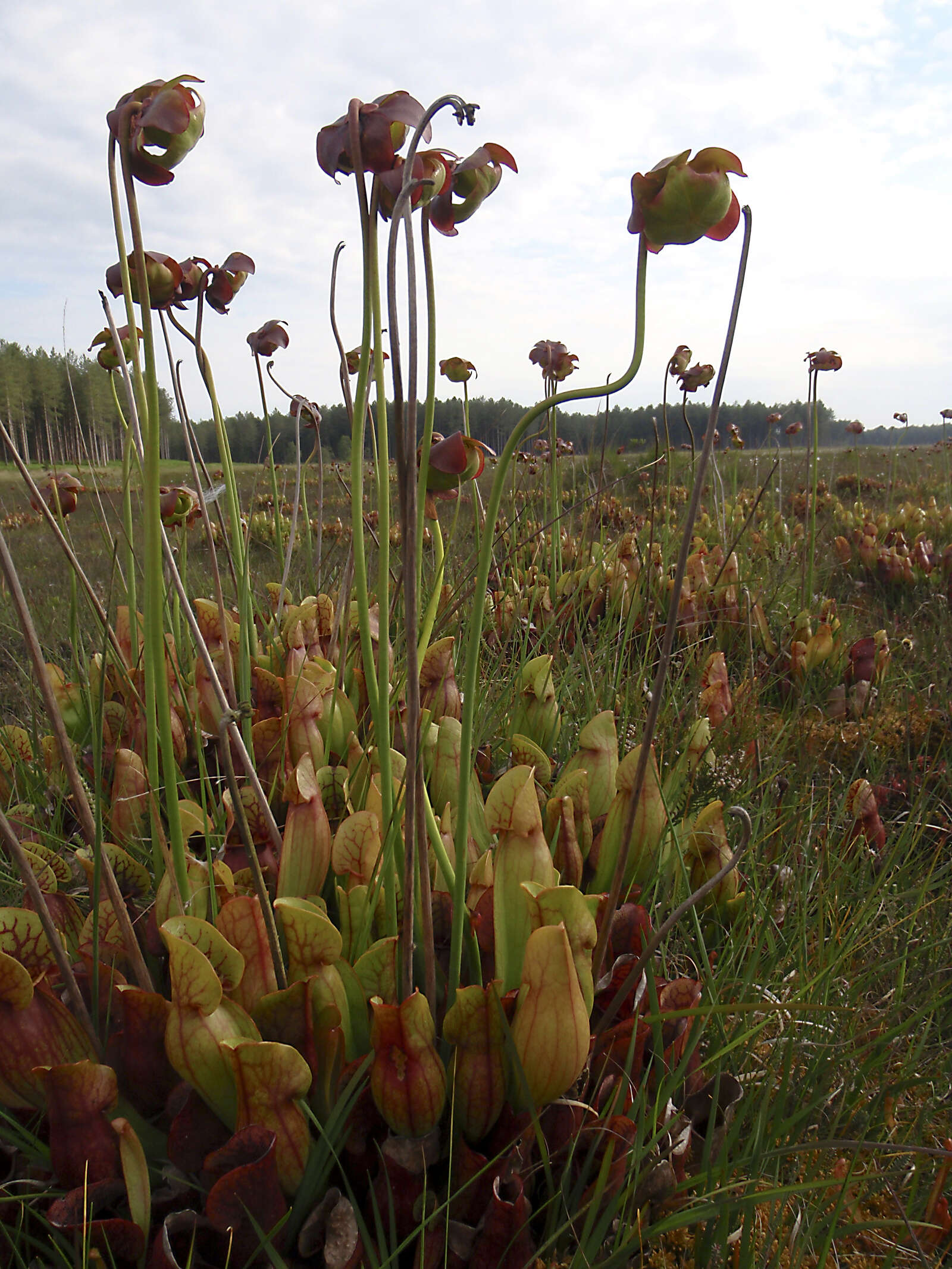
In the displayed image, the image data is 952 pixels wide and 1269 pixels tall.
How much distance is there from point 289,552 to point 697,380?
1.55 m

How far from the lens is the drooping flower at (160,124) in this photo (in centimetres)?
74

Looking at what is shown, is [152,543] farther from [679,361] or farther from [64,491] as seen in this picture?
[679,361]

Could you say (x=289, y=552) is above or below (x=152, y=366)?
below

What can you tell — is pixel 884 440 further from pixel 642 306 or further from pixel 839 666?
pixel 642 306

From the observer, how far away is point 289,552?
197cm

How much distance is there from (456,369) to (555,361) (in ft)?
1.72

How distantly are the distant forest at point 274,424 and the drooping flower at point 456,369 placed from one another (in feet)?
0.73

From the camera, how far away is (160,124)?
2.41ft

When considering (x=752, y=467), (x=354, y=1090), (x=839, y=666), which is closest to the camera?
(x=354, y=1090)

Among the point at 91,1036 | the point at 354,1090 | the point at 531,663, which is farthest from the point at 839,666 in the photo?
the point at 91,1036

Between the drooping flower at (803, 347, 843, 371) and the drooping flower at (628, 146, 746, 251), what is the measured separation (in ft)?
10.2

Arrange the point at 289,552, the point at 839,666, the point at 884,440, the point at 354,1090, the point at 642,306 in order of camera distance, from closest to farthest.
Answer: the point at 642,306
the point at 354,1090
the point at 289,552
the point at 839,666
the point at 884,440

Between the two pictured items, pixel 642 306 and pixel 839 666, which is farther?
pixel 839 666

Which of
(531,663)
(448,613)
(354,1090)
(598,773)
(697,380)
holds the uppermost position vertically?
(697,380)
